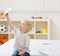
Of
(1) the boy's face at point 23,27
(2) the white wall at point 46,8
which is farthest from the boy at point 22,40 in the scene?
(2) the white wall at point 46,8

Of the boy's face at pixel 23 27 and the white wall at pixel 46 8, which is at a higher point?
the white wall at pixel 46 8

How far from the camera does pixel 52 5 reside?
156 inches

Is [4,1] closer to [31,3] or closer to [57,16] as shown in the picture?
[31,3]

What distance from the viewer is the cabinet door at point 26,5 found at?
397 cm

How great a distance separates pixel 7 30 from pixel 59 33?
1130 mm

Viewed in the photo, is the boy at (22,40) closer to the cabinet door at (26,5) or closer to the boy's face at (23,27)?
the boy's face at (23,27)

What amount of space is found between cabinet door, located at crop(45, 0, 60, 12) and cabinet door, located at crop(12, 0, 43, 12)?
0.15m

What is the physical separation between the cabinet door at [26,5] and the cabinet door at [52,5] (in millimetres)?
149

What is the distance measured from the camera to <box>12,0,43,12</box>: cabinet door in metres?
3.97

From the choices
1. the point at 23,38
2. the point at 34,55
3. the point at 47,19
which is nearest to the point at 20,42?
the point at 23,38

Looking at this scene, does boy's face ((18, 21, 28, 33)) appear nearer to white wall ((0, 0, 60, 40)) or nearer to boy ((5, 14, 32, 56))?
boy ((5, 14, 32, 56))

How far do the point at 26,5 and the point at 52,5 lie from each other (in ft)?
1.82

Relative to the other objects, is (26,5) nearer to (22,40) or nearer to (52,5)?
(52,5)

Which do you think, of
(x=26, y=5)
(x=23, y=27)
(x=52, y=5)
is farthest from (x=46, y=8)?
(x=23, y=27)
